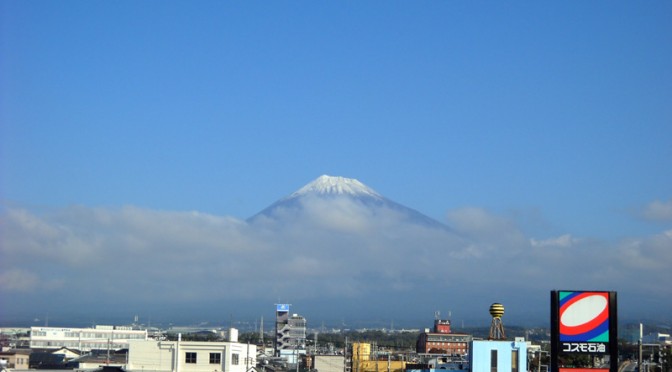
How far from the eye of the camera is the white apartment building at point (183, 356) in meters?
55.7

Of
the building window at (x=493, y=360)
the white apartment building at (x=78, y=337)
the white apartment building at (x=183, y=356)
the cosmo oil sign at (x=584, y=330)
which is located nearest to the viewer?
the cosmo oil sign at (x=584, y=330)

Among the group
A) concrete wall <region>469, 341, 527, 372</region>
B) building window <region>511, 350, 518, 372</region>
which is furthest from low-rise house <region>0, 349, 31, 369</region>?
building window <region>511, 350, 518, 372</region>

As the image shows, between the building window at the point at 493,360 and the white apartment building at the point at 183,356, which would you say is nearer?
the building window at the point at 493,360

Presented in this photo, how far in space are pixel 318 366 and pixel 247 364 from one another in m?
28.1

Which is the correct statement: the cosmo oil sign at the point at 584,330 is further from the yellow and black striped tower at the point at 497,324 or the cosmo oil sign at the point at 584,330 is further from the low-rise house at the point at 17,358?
the low-rise house at the point at 17,358

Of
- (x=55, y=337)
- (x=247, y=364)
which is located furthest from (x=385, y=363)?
(x=55, y=337)

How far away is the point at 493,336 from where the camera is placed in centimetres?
5588

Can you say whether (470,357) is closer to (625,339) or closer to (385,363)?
(385,363)

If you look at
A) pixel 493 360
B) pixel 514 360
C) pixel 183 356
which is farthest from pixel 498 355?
pixel 183 356

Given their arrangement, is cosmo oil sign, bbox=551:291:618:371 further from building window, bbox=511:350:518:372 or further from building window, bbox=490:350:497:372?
building window, bbox=490:350:497:372

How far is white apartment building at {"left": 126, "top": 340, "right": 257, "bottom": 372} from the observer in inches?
2194

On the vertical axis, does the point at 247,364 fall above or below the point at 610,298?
below

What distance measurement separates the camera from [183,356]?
184ft

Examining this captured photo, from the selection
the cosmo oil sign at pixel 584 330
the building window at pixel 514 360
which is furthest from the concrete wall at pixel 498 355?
the cosmo oil sign at pixel 584 330
